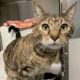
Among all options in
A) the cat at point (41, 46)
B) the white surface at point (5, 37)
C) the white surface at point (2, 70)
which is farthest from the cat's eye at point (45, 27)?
the white surface at point (2, 70)

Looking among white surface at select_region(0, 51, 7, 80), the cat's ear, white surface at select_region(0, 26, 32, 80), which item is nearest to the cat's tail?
white surface at select_region(0, 26, 32, 80)

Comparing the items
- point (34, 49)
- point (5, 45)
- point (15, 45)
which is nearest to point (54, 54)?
point (34, 49)

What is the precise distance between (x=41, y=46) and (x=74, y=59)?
0.15 meters

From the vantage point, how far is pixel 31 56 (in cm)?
78

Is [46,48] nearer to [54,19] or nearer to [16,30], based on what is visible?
[54,19]

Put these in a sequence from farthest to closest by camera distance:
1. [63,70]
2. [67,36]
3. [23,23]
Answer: [23,23] < [63,70] < [67,36]

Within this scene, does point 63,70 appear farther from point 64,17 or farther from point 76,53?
point 64,17

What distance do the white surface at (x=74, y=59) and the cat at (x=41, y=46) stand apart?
0.17 feet

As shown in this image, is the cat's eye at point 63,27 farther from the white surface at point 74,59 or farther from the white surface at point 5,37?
the white surface at point 5,37

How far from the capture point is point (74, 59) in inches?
32.3

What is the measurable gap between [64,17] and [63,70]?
0.69 feet

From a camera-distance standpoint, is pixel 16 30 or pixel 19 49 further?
pixel 16 30

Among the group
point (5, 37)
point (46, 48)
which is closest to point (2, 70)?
point (5, 37)

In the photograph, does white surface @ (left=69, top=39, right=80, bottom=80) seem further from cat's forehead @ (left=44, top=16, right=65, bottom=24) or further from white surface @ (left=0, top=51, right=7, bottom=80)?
white surface @ (left=0, top=51, right=7, bottom=80)
